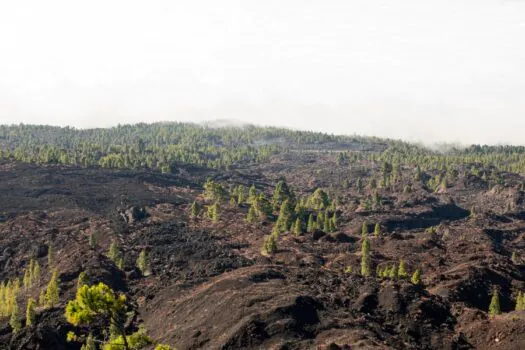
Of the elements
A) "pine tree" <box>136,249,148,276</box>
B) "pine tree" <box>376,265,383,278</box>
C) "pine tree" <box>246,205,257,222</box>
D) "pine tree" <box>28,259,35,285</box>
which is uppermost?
"pine tree" <box>246,205,257,222</box>

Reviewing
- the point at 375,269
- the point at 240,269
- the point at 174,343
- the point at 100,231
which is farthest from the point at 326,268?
the point at 100,231

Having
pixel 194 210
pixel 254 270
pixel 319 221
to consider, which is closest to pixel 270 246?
pixel 254 270

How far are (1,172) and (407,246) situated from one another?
146 metres

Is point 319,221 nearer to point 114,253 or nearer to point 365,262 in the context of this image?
point 365,262

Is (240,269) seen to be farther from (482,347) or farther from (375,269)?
(482,347)

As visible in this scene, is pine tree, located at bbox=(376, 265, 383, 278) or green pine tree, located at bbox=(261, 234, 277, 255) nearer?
pine tree, located at bbox=(376, 265, 383, 278)

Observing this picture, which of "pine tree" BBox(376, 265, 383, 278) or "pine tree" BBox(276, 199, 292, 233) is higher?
"pine tree" BBox(276, 199, 292, 233)

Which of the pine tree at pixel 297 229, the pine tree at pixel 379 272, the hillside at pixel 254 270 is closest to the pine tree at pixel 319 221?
the hillside at pixel 254 270

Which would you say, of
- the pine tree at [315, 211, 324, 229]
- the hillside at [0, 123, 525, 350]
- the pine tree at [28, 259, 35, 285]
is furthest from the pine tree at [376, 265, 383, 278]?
the pine tree at [28, 259, 35, 285]

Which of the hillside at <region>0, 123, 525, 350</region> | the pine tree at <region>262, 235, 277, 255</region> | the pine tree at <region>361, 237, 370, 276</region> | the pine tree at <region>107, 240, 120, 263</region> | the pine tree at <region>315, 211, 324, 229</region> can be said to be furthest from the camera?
the pine tree at <region>315, 211, 324, 229</region>

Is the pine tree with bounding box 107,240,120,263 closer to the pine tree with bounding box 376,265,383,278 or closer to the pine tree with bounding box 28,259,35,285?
the pine tree with bounding box 28,259,35,285

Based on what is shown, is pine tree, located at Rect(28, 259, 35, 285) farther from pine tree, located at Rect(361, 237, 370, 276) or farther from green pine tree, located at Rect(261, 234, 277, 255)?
pine tree, located at Rect(361, 237, 370, 276)

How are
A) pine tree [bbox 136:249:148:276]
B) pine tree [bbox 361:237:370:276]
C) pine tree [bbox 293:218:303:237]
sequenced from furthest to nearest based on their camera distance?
pine tree [bbox 293:218:303:237] < pine tree [bbox 136:249:148:276] < pine tree [bbox 361:237:370:276]

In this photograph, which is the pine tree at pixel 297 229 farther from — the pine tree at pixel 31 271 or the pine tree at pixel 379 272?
the pine tree at pixel 31 271
